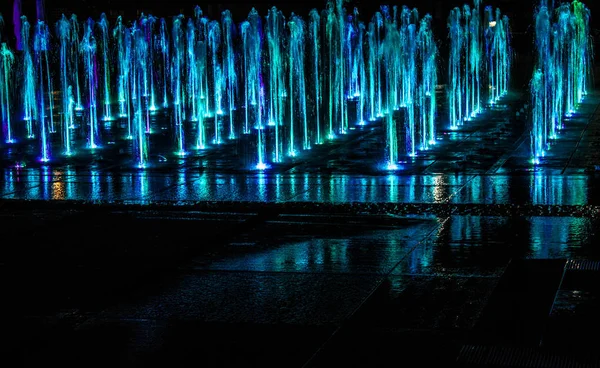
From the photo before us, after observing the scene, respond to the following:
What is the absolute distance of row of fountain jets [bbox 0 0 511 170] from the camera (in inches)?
570

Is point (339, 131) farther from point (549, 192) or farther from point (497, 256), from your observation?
point (497, 256)

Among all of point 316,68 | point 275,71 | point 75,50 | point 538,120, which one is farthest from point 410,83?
point 75,50

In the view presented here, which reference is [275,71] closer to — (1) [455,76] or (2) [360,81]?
(2) [360,81]

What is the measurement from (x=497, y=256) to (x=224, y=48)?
22446 mm

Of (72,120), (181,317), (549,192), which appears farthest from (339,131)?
(181,317)

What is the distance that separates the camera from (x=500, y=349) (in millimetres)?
4660

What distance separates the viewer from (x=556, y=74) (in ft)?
66.0

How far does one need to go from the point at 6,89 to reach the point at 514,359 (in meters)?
18.6

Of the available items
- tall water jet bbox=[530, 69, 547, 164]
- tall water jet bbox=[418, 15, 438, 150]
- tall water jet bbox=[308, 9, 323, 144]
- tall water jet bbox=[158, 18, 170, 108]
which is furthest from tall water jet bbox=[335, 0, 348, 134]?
tall water jet bbox=[158, 18, 170, 108]

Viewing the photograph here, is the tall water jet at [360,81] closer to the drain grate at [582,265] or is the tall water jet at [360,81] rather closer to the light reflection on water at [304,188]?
the light reflection on water at [304,188]

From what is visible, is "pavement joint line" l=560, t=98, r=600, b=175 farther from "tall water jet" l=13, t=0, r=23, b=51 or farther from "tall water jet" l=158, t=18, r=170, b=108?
"tall water jet" l=13, t=0, r=23, b=51

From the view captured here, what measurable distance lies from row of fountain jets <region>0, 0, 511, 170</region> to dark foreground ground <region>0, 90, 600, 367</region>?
1930mm

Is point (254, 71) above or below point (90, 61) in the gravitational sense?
below

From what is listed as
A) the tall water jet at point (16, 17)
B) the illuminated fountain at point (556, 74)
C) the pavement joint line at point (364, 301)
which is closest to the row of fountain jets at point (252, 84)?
the illuminated fountain at point (556, 74)
